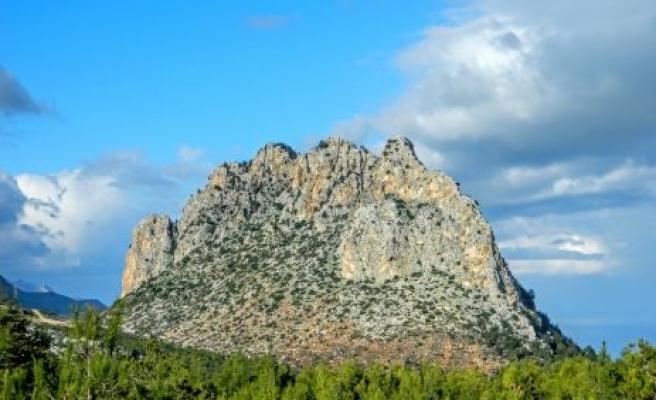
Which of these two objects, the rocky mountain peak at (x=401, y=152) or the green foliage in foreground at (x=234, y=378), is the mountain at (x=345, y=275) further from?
the green foliage in foreground at (x=234, y=378)

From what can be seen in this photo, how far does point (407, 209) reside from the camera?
179875 millimetres

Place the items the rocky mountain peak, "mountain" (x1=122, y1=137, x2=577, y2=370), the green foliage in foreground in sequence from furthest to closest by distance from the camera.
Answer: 1. the rocky mountain peak
2. "mountain" (x1=122, y1=137, x2=577, y2=370)
3. the green foliage in foreground

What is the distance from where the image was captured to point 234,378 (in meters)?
105

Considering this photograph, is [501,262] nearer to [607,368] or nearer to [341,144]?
[341,144]

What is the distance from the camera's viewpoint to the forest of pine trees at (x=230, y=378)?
64312mm

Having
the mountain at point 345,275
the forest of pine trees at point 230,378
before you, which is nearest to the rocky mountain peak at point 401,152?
the mountain at point 345,275

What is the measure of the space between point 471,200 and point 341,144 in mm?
37547

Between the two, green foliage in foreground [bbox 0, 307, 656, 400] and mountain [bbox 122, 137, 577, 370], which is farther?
mountain [bbox 122, 137, 577, 370]

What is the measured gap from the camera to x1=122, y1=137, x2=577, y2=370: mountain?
152750mm

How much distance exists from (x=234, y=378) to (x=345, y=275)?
6707 cm

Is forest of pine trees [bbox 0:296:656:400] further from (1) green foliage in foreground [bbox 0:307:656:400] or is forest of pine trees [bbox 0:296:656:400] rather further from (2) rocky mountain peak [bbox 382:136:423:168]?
(2) rocky mountain peak [bbox 382:136:423:168]

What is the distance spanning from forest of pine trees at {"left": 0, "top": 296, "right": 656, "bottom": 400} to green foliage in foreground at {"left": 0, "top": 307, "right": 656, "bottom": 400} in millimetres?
95

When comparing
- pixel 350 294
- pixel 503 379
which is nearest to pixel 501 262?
pixel 350 294

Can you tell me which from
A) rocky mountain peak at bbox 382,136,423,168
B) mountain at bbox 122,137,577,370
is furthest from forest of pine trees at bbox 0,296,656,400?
rocky mountain peak at bbox 382,136,423,168
